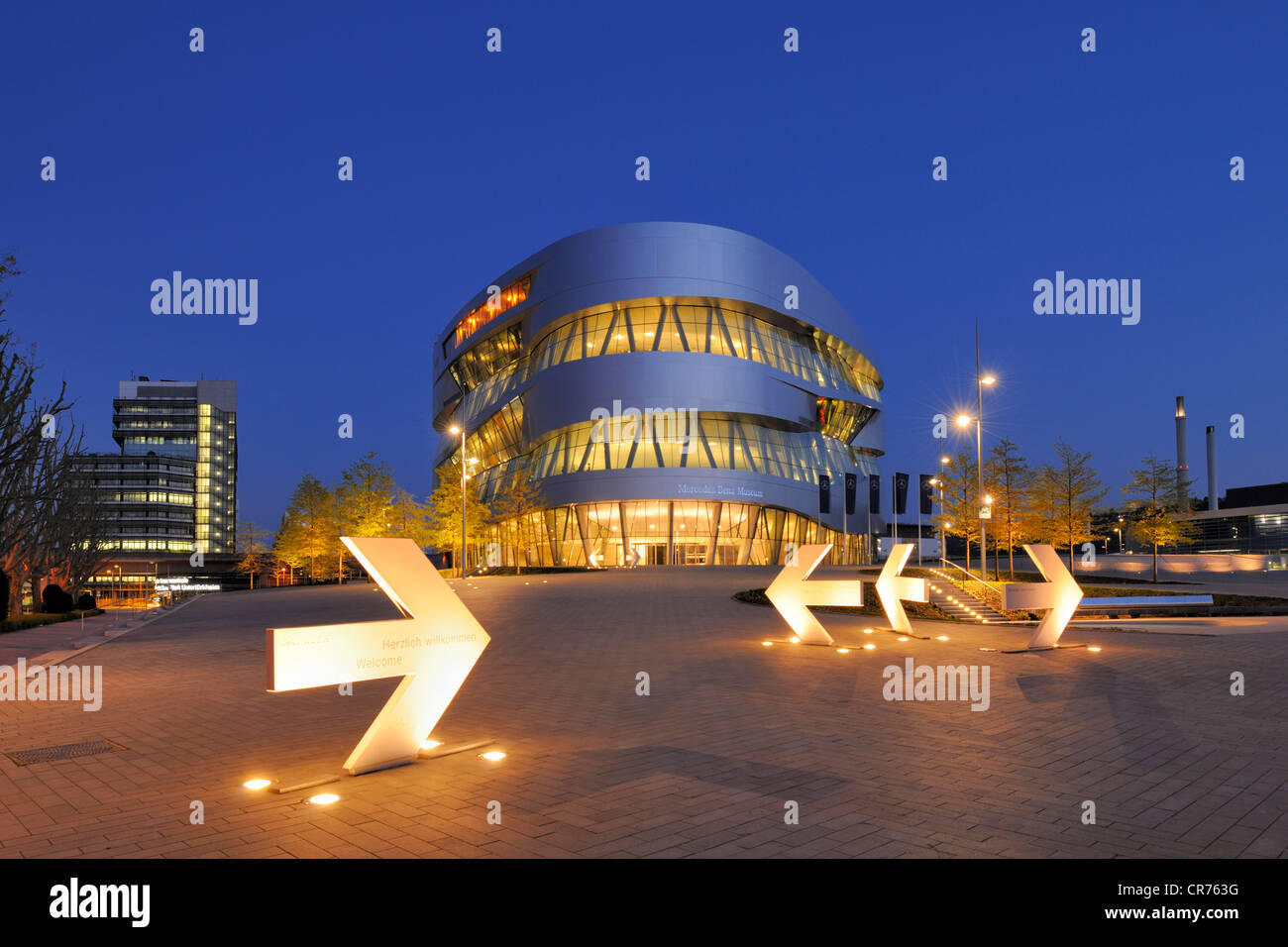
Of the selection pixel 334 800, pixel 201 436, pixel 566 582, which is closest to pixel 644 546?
pixel 566 582

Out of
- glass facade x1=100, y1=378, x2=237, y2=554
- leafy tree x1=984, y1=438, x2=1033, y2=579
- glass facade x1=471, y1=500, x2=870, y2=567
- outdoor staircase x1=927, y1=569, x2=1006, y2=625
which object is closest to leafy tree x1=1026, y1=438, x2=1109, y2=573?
leafy tree x1=984, y1=438, x2=1033, y2=579

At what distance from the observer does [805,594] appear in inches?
699

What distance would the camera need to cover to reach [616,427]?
6588 cm

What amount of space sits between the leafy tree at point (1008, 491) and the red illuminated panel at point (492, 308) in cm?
4596

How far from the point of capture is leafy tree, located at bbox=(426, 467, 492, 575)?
5856 centimetres

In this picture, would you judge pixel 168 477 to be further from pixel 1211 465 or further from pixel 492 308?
A: pixel 1211 465

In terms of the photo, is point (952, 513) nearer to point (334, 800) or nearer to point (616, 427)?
point (616, 427)

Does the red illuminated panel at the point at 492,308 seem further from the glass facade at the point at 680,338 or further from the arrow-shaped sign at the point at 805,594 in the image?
the arrow-shaped sign at the point at 805,594

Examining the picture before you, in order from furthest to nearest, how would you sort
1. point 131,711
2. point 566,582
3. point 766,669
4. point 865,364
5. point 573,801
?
point 865,364
point 566,582
point 766,669
point 131,711
point 573,801

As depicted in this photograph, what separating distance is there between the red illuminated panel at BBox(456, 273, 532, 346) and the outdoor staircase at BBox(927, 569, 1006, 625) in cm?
5522

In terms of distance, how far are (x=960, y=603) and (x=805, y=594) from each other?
10.5 meters

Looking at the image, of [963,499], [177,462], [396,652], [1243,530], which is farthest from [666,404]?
[177,462]

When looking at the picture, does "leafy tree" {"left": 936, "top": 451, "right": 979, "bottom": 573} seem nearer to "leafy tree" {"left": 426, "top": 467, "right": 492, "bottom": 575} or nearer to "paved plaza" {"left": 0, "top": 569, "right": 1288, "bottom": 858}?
"paved plaza" {"left": 0, "top": 569, "right": 1288, "bottom": 858}
